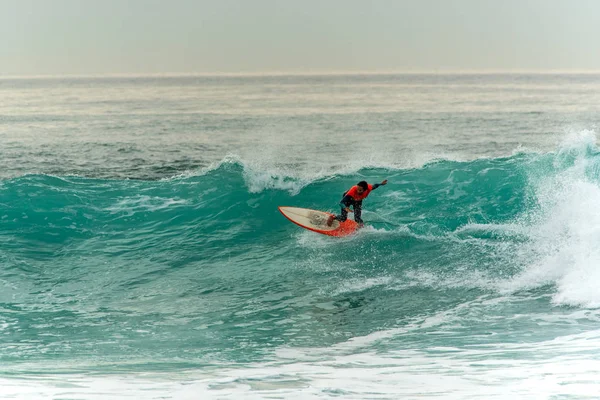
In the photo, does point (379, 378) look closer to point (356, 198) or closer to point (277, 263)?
point (277, 263)

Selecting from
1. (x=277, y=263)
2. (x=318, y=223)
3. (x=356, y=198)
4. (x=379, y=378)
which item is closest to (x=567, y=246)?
(x=356, y=198)

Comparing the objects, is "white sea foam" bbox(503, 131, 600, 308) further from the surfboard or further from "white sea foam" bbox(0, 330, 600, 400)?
the surfboard

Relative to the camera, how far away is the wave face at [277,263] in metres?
9.82

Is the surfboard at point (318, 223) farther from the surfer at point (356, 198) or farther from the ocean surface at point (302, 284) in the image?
the ocean surface at point (302, 284)

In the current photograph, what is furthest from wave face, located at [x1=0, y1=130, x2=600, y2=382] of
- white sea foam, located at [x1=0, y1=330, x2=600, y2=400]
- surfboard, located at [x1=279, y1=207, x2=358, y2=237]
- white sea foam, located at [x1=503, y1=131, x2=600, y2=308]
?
white sea foam, located at [x1=0, y1=330, x2=600, y2=400]

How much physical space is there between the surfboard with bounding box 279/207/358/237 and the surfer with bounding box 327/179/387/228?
0.42ft

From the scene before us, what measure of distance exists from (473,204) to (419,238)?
301cm

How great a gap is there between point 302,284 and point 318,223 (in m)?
2.69

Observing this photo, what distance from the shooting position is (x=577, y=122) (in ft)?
133

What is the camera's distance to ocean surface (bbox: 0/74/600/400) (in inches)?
315

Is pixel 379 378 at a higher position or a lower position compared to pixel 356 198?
lower

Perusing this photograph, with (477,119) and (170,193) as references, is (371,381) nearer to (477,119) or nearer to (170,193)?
(170,193)

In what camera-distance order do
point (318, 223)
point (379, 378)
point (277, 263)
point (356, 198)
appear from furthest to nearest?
point (318, 223)
point (356, 198)
point (277, 263)
point (379, 378)

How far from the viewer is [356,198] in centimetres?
1430
